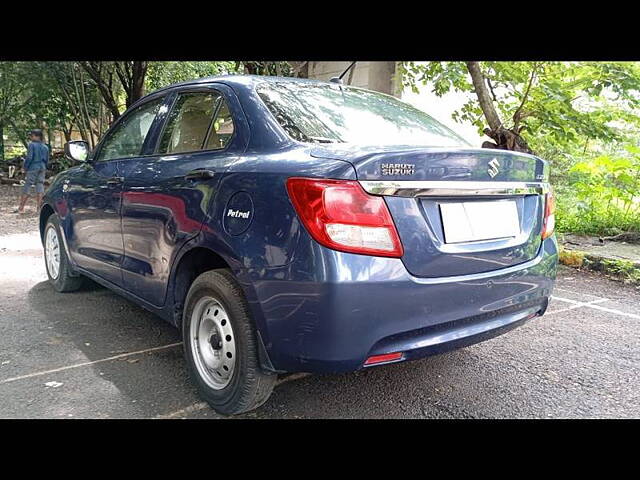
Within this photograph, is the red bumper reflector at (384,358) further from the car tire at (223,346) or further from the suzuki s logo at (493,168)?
the suzuki s logo at (493,168)

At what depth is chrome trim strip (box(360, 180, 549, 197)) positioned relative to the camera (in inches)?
75.6

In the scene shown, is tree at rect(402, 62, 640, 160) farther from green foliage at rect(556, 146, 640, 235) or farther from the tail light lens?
the tail light lens

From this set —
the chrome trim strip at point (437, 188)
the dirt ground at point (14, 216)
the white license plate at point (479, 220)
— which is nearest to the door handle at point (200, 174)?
the chrome trim strip at point (437, 188)

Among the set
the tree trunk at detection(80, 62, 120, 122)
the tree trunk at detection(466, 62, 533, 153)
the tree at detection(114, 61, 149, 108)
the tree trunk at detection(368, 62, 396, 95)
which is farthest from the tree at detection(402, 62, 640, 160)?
the tree trunk at detection(80, 62, 120, 122)

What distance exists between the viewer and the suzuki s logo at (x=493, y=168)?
7.29ft

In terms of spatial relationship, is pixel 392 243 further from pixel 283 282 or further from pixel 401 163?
pixel 283 282

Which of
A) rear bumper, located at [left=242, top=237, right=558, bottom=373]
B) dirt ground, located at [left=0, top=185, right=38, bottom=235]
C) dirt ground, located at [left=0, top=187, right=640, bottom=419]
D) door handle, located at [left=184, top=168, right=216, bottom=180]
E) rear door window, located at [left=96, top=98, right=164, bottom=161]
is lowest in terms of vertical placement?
dirt ground, located at [left=0, top=187, right=640, bottom=419]

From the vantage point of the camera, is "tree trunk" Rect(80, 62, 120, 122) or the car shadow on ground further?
"tree trunk" Rect(80, 62, 120, 122)

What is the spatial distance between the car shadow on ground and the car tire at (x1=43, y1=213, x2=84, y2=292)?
62cm

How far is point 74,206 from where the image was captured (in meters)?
3.86

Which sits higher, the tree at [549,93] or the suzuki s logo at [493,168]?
the tree at [549,93]
